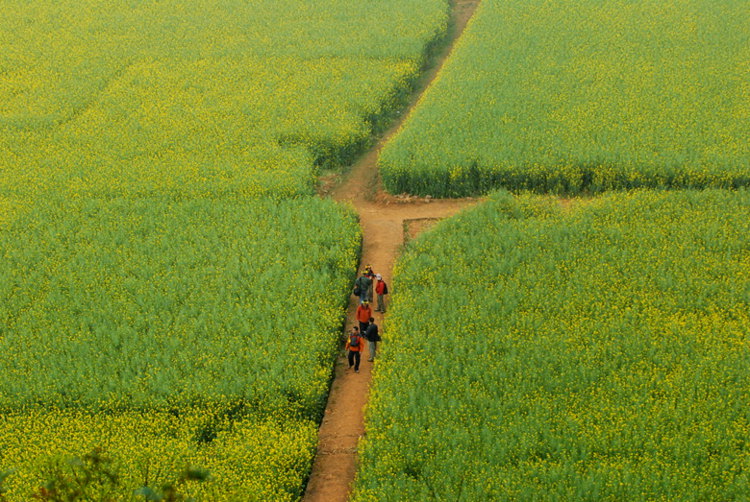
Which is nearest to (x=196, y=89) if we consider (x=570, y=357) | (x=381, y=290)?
(x=381, y=290)

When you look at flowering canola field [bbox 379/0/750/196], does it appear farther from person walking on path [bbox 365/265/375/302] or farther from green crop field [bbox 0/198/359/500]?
person walking on path [bbox 365/265/375/302]

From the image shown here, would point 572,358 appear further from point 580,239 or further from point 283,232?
point 283,232

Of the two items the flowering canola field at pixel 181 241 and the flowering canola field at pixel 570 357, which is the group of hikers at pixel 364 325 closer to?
the flowering canola field at pixel 570 357

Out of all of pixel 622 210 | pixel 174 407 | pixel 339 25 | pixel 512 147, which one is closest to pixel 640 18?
pixel 339 25

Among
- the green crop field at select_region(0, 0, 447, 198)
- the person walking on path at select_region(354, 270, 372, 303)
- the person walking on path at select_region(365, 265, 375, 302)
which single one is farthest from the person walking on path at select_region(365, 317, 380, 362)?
the green crop field at select_region(0, 0, 447, 198)

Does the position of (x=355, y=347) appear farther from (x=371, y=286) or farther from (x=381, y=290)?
(x=371, y=286)

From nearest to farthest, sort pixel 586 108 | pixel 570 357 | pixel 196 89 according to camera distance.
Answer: pixel 570 357
pixel 586 108
pixel 196 89
